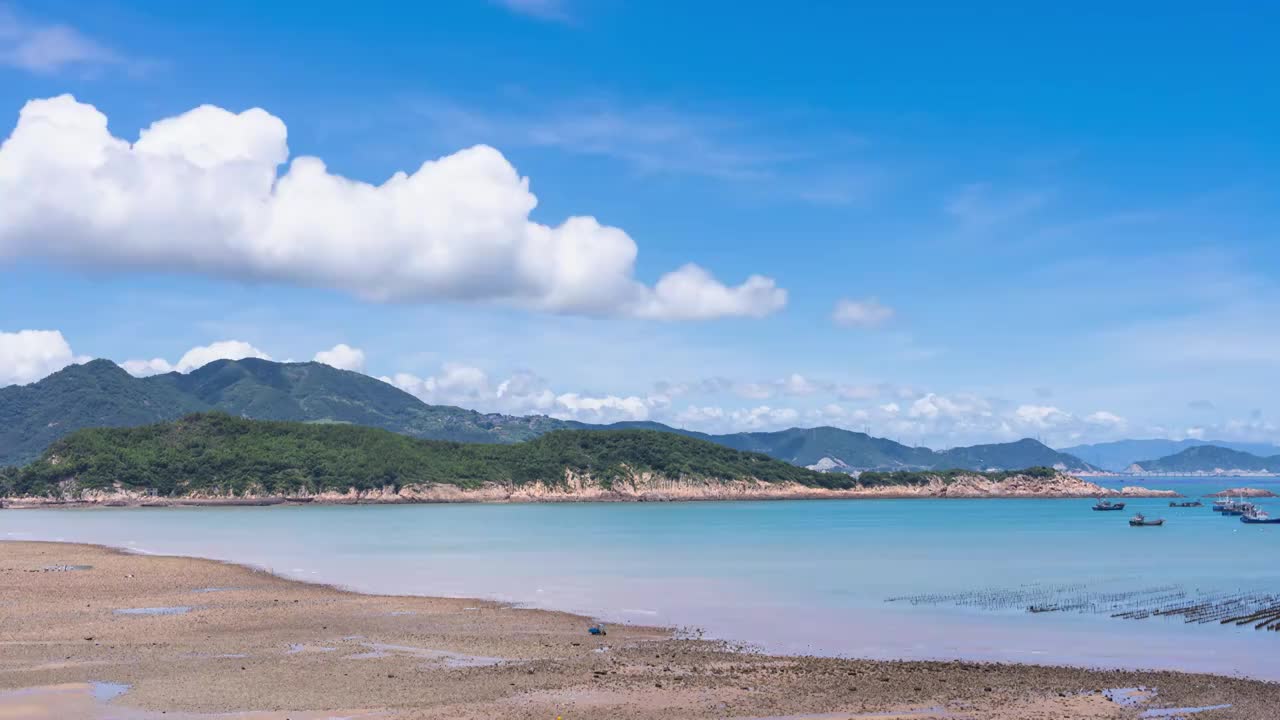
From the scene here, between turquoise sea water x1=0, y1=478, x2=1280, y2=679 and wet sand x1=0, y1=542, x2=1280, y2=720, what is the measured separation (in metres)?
3.98

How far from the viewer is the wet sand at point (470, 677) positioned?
22.2 m

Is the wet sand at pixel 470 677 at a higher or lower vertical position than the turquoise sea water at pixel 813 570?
higher

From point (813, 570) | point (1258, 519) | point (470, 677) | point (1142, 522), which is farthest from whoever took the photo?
point (1258, 519)

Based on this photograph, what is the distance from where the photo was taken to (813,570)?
199 ft

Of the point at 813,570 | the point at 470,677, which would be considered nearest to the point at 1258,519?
the point at 813,570

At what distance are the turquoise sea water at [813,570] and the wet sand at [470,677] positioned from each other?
157 inches

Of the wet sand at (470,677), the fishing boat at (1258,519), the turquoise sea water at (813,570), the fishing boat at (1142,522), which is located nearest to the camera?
the wet sand at (470,677)

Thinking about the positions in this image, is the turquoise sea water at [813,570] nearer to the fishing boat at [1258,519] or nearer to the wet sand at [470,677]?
the wet sand at [470,677]

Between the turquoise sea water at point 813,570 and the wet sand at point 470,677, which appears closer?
the wet sand at point 470,677

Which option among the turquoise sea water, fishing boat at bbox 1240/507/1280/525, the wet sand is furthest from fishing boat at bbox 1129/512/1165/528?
the wet sand

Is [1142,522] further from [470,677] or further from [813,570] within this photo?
[470,677]

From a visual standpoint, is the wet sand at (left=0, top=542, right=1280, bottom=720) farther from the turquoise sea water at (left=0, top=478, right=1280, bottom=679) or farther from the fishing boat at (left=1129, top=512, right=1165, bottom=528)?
the fishing boat at (left=1129, top=512, right=1165, bottom=528)

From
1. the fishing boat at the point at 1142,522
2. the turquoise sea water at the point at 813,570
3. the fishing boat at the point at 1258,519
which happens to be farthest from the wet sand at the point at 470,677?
the fishing boat at the point at 1258,519

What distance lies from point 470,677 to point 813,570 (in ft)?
125
